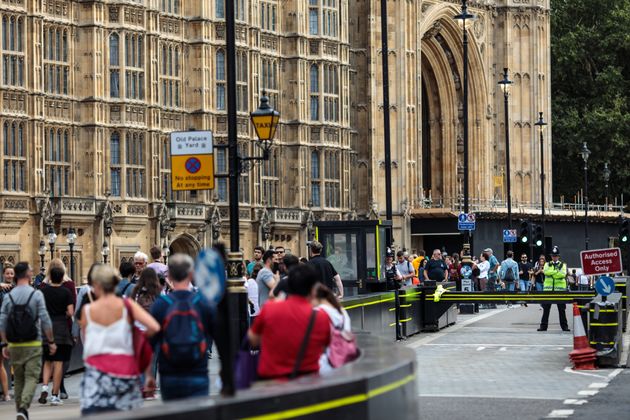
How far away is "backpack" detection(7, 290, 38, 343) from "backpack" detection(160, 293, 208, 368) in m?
6.46

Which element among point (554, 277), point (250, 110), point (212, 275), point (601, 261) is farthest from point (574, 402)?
point (250, 110)

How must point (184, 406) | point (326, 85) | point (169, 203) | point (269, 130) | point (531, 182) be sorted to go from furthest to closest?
point (531, 182) → point (326, 85) → point (169, 203) → point (269, 130) → point (184, 406)

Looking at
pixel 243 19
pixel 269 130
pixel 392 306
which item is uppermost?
pixel 243 19

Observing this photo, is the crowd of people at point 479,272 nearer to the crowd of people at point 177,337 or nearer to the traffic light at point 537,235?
the traffic light at point 537,235

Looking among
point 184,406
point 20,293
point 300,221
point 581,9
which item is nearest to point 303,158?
point 300,221

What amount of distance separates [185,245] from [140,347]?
45304 millimetres

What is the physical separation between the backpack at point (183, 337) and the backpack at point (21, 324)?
21.2 ft

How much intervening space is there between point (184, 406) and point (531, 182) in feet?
238

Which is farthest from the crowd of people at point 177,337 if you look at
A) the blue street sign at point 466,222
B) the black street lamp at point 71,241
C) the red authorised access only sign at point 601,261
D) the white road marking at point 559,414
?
the blue street sign at point 466,222

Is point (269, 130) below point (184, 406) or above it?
above

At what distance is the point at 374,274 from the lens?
115ft

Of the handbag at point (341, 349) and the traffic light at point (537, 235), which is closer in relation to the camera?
the handbag at point (341, 349)

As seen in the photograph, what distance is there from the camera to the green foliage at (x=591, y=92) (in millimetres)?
89875

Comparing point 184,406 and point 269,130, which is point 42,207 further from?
point 184,406
